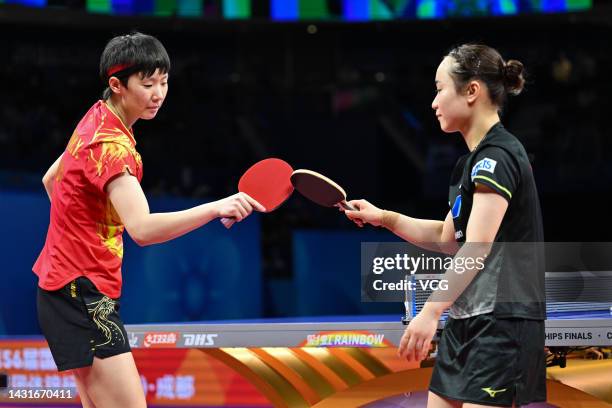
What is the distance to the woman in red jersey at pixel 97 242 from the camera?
7.61 ft

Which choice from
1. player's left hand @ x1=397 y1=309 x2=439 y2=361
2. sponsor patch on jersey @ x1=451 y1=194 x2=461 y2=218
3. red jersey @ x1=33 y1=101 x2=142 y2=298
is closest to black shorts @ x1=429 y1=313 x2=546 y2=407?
player's left hand @ x1=397 y1=309 x2=439 y2=361

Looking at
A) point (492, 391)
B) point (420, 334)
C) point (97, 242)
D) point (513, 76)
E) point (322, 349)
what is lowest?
point (322, 349)

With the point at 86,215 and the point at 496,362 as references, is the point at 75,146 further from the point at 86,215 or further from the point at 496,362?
the point at 496,362

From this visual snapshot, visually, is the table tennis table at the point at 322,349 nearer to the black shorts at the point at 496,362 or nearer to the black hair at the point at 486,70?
the black shorts at the point at 496,362

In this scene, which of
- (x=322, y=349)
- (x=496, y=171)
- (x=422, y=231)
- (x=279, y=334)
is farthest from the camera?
(x=322, y=349)

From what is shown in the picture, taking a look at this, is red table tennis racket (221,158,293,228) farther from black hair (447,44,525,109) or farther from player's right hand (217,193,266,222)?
black hair (447,44,525,109)

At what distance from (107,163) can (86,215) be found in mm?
171

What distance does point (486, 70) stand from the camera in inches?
95.0

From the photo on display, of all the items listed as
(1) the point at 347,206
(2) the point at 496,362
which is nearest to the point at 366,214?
(1) the point at 347,206

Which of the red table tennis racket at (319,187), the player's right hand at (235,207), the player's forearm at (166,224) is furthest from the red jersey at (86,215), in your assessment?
the red table tennis racket at (319,187)

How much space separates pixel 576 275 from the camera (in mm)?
3398

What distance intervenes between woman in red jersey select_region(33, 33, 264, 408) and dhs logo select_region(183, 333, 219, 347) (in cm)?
94

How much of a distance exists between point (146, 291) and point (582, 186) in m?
4.90

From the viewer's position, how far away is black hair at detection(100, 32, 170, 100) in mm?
2479
